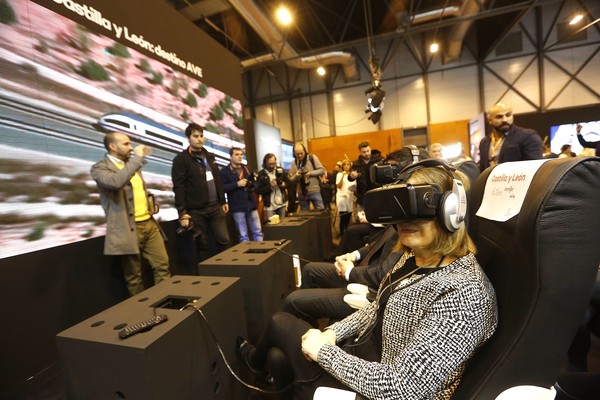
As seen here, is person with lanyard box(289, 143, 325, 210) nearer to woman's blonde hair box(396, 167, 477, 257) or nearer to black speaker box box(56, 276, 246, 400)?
black speaker box box(56, 276, 246, 400)

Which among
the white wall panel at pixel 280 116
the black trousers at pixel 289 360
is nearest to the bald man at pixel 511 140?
the black trousers at pixel 289 360

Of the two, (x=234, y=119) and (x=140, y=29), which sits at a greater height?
(x=140, y=29)

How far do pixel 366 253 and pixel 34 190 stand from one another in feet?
7.10

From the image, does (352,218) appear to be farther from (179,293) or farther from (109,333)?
(109,333)

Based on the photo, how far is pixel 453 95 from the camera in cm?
952

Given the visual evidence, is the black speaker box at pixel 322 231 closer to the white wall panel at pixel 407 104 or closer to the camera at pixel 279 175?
the camera at pixel 279 175

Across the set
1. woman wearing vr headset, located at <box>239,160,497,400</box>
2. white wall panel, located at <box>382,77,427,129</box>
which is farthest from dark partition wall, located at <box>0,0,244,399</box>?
white wall panel, located at <box>382,77,427,129</box>

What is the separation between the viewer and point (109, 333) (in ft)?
3.04

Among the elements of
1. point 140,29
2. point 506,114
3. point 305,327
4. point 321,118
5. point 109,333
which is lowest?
point 305,327

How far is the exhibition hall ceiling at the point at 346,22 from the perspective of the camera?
6.36m

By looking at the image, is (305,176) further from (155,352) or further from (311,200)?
(155,352)

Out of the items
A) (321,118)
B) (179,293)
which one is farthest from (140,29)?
(321,118)

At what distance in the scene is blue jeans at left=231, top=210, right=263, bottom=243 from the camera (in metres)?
3.59

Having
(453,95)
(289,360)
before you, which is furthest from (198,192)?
(453,95)
